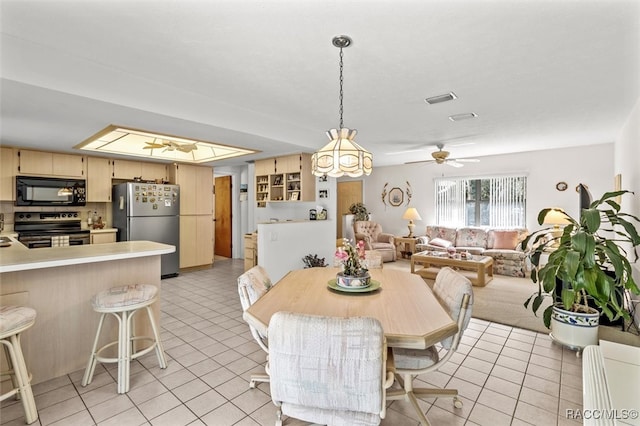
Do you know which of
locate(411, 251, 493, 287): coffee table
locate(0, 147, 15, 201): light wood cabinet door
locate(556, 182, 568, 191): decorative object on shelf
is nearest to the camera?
locate(0, 147, 15, 201): light wood cabinet door

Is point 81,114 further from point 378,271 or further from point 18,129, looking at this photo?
point 378,271

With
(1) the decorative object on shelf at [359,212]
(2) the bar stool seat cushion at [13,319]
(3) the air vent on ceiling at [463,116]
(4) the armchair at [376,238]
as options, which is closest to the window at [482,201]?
(4) the armchair at [376,238]

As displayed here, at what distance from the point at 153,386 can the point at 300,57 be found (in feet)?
8.58

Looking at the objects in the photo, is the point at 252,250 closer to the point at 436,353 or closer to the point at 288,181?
the point at 288,181

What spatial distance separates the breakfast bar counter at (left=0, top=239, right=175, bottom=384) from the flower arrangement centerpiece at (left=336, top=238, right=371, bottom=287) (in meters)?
1.63

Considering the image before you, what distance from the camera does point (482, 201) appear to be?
6613 mm

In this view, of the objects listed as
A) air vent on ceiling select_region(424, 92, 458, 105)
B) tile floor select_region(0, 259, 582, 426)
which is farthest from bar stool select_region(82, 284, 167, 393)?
air vent on ceiling select_region(424, 92, 458, 105)

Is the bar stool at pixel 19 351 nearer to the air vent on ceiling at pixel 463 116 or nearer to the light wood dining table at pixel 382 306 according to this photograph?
the light wood dining table at pixel 382 306

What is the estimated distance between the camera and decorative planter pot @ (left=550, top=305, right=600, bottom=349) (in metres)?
2.57

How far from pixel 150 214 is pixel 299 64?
4.26 metres

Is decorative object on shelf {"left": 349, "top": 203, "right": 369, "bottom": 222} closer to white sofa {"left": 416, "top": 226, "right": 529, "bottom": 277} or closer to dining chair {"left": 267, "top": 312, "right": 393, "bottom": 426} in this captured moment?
white sofa {"left": 416, "top": 226, "right": 529, "bottom": 277}

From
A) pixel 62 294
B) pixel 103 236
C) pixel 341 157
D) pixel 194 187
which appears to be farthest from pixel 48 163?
pixel 341 157

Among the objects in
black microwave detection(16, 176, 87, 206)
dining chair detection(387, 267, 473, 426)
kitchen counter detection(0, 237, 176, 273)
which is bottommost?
dining chair detection(387, 267, 473, 426)

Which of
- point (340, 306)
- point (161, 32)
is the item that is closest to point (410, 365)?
point (340, 306)
